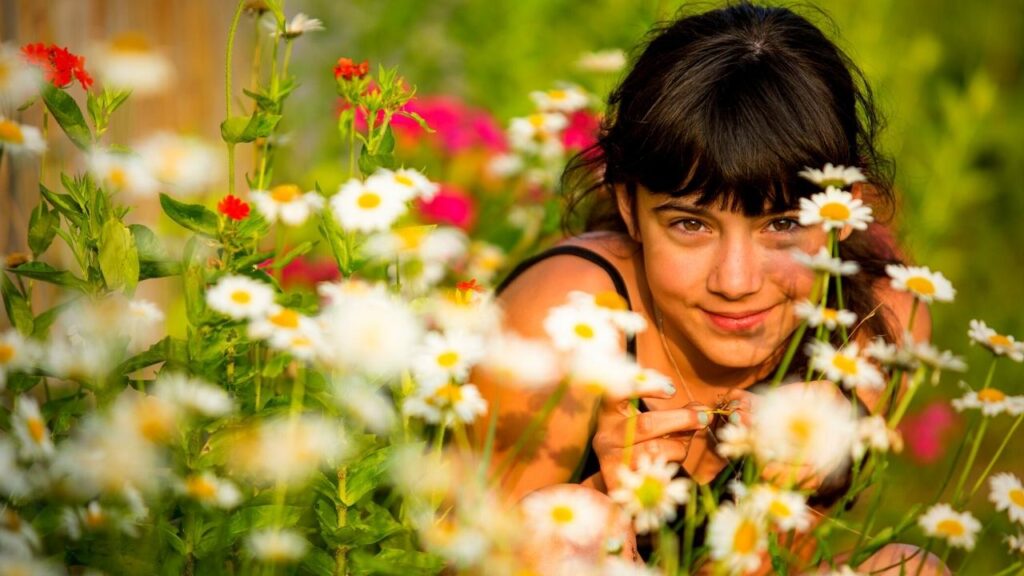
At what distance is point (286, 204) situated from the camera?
1225 mm

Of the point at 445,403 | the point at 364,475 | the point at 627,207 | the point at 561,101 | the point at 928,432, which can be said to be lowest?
the point at 928,432

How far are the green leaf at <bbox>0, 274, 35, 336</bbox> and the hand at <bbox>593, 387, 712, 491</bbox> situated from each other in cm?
64

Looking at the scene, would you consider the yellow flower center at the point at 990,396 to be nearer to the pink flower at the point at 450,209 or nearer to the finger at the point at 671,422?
the finger at the point at 671,422

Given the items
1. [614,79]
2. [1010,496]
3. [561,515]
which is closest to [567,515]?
[561,515]

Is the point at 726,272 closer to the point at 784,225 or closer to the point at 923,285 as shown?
the point at 784,225

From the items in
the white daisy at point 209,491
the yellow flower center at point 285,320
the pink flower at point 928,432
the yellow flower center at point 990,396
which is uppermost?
the yellow flower center at point 285,320

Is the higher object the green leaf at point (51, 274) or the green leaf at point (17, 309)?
the green leaf at point (51, 274)

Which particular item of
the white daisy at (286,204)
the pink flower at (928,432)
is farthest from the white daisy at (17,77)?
the pink flower at (928,432)

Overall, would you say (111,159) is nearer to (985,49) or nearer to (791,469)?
(791,469)

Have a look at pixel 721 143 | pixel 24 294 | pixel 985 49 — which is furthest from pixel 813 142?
pixel 985 49

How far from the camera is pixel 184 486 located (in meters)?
1.06

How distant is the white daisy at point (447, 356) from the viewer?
1.13m

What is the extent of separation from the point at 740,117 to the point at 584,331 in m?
0.54

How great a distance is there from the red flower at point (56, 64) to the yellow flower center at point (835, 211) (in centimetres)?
76
